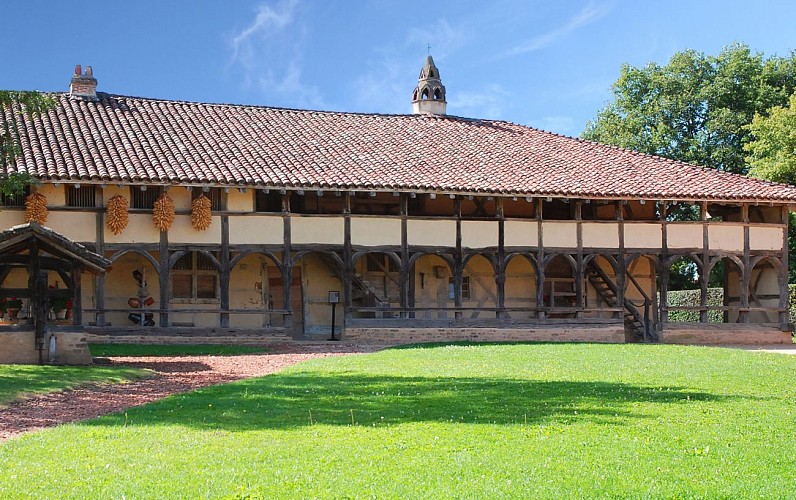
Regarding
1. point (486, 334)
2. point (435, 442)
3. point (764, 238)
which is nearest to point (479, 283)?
point (486, 334)

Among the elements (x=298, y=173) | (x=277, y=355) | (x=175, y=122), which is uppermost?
(x=175, y=122)

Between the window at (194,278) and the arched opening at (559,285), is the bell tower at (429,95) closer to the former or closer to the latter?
the arched opening at (559,285)

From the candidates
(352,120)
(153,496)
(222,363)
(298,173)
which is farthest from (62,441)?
(352,120)

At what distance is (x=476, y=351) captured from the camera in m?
22.4

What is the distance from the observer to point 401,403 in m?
12.9

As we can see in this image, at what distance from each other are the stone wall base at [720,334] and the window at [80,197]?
17.4 m

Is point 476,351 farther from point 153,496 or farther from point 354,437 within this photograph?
point 153,496

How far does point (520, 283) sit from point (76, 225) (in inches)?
537

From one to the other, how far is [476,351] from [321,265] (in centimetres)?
909

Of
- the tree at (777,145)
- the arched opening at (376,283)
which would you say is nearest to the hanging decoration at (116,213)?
the arched opening at (376,283)

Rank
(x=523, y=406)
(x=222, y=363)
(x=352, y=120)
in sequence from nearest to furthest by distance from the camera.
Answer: (x=523, y=406) → (x=222, y=363) → (x=352, y=120)

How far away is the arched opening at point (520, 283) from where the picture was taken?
31.1 m

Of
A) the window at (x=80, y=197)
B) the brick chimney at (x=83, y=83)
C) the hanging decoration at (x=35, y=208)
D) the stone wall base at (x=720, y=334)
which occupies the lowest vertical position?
the stone wall base at (x=720, y=334)

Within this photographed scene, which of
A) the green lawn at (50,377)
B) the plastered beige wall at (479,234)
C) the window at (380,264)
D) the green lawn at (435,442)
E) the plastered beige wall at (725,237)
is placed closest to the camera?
the green lawn at (435,442)
